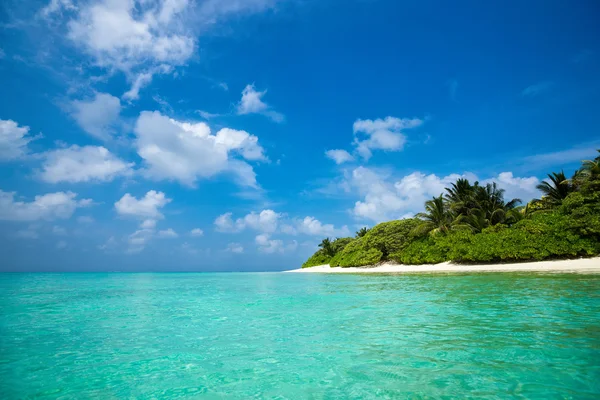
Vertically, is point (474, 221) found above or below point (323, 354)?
above

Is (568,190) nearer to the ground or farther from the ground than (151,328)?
farther from the ground

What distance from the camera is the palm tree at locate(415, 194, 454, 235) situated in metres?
38.7

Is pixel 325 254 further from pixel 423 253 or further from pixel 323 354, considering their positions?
pixel 323 354

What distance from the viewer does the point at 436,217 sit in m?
39.6

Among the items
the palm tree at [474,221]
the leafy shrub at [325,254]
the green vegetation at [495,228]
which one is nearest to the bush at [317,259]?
the leafy shrub at [325,254]

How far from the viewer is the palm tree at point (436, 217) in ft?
127

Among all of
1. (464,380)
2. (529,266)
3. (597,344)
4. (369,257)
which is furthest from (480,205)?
(464,380)

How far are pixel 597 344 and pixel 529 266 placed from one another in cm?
2624

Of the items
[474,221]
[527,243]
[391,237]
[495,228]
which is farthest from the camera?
[391,237]

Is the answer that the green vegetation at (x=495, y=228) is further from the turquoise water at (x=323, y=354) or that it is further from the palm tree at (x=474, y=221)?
the turquoise water at (x=323, y=354)

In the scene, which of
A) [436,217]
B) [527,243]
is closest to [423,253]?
[436,217]

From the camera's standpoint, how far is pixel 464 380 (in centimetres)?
428

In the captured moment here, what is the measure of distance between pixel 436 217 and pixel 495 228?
7.56 meters

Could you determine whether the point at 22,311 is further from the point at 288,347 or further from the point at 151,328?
the point at 288,347
